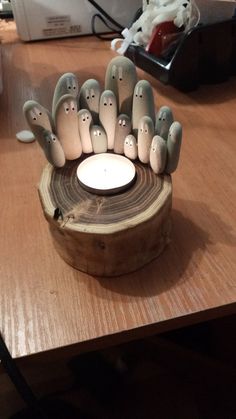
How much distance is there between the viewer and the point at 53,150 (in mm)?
359

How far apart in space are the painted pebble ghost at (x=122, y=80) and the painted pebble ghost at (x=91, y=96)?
13 millimetres

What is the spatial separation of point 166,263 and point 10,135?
0.31 meters

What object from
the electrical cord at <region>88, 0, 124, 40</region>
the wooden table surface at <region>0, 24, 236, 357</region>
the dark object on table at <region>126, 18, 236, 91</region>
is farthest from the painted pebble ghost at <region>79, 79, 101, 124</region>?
the electrical cord at <region>88, 0, 124, 40</region>

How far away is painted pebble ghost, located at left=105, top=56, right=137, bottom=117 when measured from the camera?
36 cm

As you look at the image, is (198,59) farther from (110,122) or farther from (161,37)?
(110,122)

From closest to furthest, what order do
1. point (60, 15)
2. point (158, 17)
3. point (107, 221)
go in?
point (107, 221) < point (158, 17) < point (60, 15)

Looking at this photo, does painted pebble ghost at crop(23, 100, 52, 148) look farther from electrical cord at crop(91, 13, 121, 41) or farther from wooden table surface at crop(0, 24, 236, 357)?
electrical cord at crop(91, 13, 121, 41)

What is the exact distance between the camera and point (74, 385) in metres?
0.76

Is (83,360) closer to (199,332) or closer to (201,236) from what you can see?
(199,332)

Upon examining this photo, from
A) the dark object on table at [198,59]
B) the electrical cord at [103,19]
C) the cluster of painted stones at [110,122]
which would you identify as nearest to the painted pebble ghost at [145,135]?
the cluster of painted stones at [110,122]

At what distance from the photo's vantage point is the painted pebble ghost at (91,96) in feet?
1.21

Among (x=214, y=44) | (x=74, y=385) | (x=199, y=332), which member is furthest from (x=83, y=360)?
(x=214, y=44)

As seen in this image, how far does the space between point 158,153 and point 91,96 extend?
3.3 inches

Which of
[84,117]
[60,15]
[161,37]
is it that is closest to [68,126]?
[84,117]
